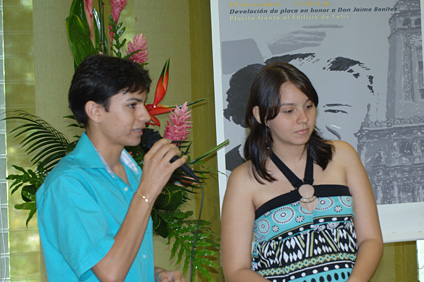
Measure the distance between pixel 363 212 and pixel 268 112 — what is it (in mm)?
510

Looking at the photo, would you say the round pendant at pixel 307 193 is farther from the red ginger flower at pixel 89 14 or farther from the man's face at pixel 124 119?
the red ginger flower at pixel 89 14

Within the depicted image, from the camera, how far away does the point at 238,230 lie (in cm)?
188

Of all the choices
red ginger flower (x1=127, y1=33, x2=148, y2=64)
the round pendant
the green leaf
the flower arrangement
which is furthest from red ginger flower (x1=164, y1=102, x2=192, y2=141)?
the round pendant

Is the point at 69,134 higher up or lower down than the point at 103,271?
higher up

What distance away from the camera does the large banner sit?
302 cm

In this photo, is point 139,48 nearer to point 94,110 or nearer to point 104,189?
point 94,110

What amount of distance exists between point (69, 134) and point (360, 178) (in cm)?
214

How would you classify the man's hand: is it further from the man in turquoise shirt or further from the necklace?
the necklace

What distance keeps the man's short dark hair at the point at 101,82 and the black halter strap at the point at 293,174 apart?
632 mm

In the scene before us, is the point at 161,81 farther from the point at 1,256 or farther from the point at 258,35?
the point at 1,256

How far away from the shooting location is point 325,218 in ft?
6.03

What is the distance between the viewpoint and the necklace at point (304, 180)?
188cm

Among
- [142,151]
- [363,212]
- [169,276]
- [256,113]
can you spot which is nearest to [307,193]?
[363,212]

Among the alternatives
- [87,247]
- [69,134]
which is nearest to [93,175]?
[87,247]
